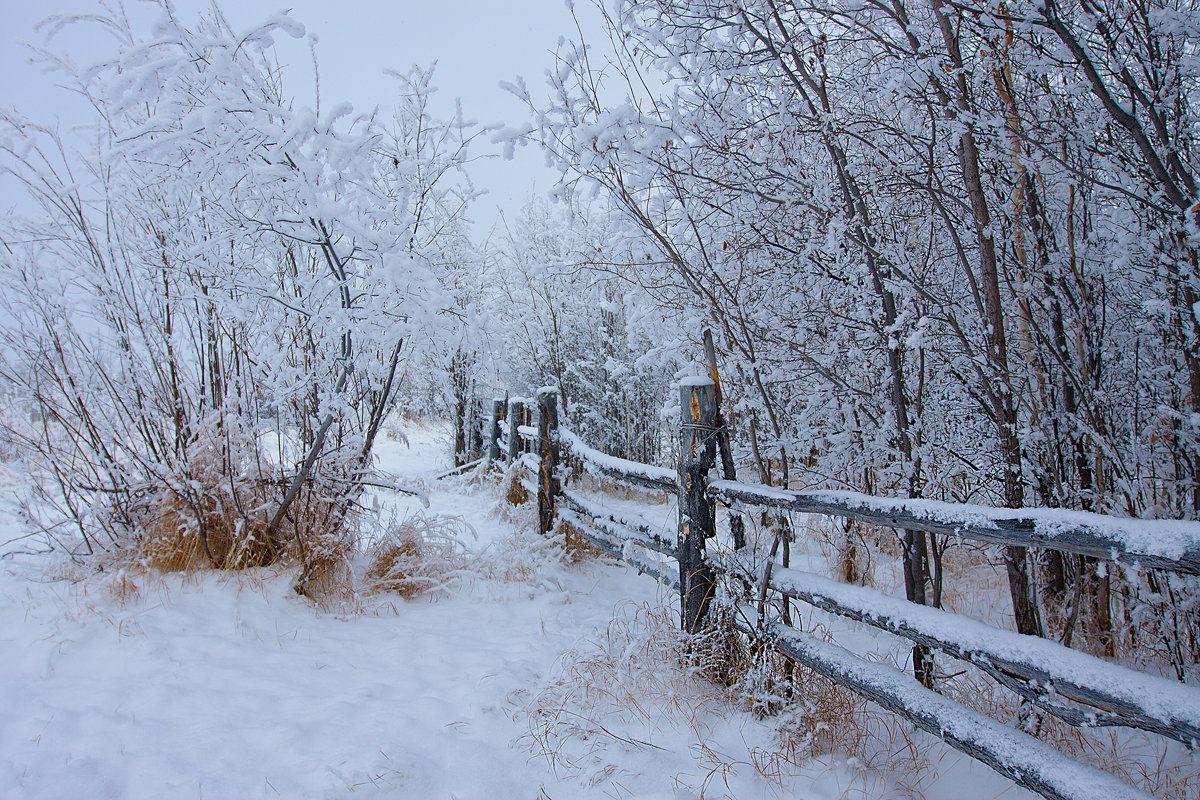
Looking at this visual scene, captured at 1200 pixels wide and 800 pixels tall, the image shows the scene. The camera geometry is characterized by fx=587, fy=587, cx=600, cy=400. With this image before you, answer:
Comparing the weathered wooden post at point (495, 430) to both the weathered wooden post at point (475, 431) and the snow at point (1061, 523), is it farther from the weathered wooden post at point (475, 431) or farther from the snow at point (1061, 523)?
the snow at point (1061, 523)

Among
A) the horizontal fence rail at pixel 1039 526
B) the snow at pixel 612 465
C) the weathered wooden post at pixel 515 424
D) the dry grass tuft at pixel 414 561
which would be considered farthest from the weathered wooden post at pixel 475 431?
the horizontal fence rail at pixel 1039 526

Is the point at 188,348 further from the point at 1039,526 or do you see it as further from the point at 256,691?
the point at 1039,526

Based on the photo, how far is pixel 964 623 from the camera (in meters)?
2.06

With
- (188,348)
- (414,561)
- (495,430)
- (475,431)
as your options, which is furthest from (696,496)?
(475,431)

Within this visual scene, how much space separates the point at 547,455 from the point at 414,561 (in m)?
1.79

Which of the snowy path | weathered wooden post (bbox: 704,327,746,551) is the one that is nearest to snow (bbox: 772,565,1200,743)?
weathered wooden post (bbox: 704,327,746,551)

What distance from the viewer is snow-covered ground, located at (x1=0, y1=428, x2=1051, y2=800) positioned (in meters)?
2.15

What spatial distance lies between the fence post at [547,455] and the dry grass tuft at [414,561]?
1.29 meters

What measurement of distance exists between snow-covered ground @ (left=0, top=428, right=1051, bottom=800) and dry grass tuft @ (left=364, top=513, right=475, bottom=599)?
0.46 feet

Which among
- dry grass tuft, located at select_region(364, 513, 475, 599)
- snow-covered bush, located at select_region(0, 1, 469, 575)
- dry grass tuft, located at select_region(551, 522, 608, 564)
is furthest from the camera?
dry grass tuft, located at select_region(551, 522, 608, 564)

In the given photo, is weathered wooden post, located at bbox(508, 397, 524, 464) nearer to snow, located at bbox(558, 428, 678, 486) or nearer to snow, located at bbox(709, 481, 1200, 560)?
snow, located at bbox(558, 428, 678, 486)

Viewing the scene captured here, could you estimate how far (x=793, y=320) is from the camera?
3.47m

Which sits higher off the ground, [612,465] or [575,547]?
[612,465]

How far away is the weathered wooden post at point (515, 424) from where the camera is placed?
7.48 metres
